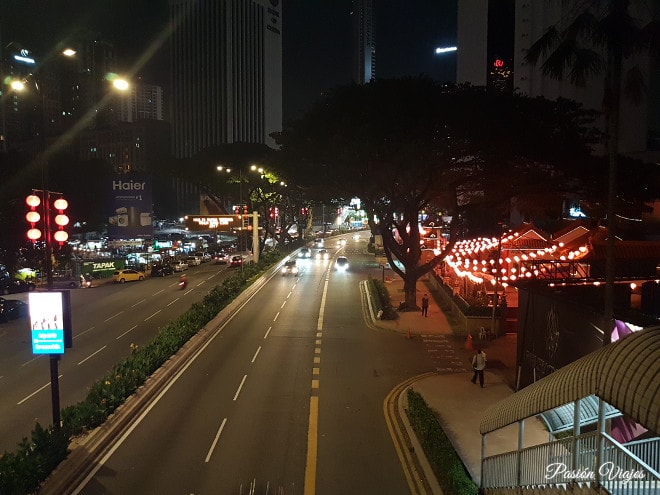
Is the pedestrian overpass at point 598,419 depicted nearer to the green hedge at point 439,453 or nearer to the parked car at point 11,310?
the green hedge at point 439,453

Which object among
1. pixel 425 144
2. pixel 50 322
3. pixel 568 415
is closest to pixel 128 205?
pixel 425 144

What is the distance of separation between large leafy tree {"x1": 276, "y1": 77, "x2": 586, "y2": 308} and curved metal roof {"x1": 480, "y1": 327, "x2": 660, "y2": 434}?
69.8 feet

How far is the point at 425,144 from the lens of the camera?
28.0m

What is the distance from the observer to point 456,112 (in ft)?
90.9

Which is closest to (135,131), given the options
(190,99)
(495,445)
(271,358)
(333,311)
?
(190,99)

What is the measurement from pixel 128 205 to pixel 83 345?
26.1ft

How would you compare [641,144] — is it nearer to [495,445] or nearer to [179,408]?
[495,445]

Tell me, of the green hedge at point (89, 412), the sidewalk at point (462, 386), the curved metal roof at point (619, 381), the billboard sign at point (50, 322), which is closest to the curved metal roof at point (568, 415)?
the curved metal roof at point (619, 381)

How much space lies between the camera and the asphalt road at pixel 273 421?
1141 centimetres

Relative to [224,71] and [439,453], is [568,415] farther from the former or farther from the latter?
[224,71]

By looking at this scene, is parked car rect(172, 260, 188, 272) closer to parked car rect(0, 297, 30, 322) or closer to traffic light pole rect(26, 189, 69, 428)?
parked car rect(0, 297, 30, 322)

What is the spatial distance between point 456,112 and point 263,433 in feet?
65.8

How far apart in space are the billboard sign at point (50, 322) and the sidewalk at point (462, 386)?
9164 mm

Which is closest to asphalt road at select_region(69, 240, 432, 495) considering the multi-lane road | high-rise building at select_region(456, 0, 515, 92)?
the multi-lane road
